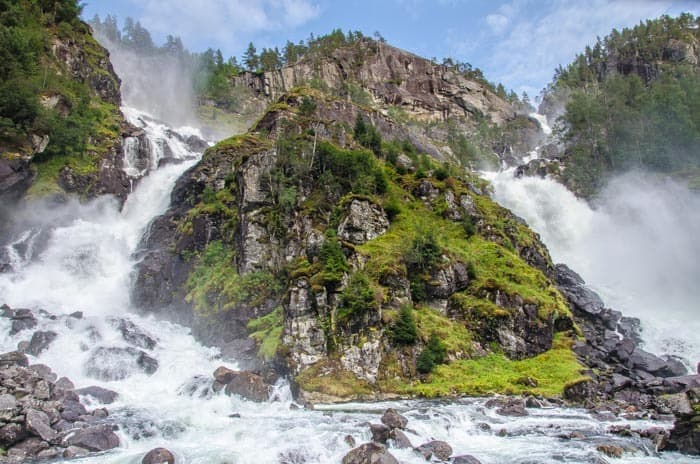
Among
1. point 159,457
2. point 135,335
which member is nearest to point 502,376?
point 159,457

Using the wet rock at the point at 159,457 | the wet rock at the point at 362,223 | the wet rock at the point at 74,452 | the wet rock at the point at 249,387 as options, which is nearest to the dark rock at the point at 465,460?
the wet rock at the point at 159,457

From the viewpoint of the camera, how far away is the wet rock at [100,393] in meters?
22.4

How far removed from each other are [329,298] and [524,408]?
1190 centimetres

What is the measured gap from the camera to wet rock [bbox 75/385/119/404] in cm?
2241

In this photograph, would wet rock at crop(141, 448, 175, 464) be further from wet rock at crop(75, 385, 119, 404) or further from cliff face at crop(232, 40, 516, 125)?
cliff face at crop(232, 40, 516, 125)

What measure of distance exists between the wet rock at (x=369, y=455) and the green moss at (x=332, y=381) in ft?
27.7

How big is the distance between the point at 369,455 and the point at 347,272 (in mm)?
14256

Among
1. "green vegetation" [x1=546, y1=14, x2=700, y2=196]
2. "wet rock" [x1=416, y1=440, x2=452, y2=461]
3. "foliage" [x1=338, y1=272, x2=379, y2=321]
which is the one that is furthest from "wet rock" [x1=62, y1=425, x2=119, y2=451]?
"green vegetation" [x1=546, y1=14, x2=700, y2=196]

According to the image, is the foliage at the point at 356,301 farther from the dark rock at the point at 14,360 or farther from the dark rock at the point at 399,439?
the dark rock at the point at 14,360

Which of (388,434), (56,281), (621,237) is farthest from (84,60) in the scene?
(621,237)

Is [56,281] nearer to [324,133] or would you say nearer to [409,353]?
[324,133]

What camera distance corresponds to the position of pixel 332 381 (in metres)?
23.9

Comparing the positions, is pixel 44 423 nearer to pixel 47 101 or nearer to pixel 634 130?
pixel 47 101

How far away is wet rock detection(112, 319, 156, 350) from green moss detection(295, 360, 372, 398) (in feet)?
43.6
